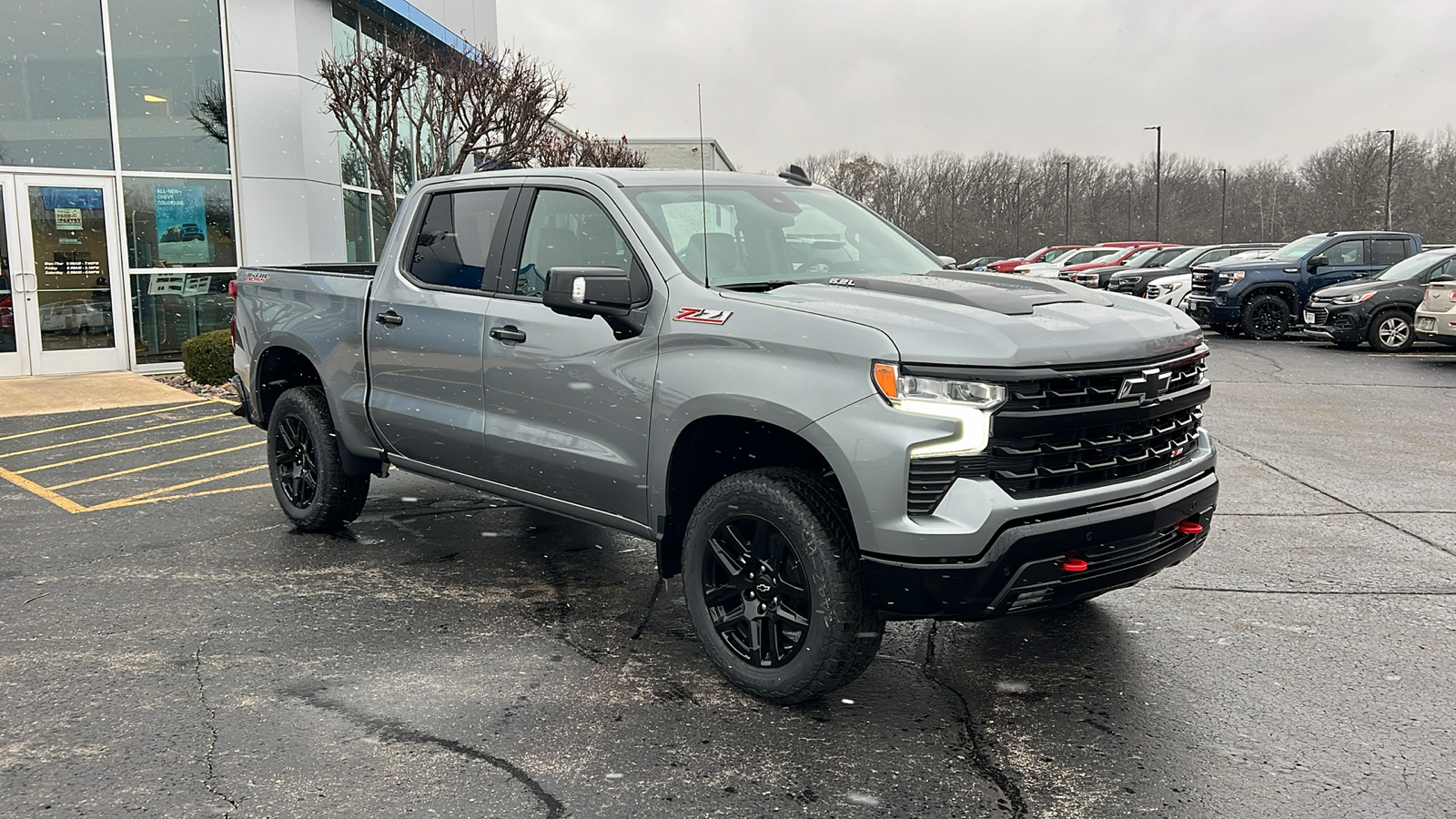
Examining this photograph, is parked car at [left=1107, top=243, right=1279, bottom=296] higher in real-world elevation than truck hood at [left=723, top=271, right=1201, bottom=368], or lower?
higher

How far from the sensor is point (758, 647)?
3.85m

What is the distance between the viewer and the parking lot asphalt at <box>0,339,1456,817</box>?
3221mm

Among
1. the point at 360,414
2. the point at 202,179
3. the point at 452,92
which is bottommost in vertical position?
the point at 360,414

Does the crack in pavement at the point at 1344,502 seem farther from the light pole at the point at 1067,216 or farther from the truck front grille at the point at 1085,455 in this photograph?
the light pole at the point at 1067,216

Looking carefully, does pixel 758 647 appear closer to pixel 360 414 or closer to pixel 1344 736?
pixel 1344 736

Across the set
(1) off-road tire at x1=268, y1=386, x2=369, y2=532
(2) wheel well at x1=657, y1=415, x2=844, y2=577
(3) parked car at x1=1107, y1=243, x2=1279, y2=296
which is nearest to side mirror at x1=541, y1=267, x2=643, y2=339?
(2) wheel well at x1=657, y1=415, x2=844, y2=577

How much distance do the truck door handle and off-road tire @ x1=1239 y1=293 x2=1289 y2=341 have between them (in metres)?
17.7

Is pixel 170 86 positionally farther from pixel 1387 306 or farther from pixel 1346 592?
pixel 1387 306

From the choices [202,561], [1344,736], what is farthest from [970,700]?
[202,561]

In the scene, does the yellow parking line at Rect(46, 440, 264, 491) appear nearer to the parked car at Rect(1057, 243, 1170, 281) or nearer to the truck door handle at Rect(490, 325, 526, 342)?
the truck door handle at Rect(490, 325, 526, 342)

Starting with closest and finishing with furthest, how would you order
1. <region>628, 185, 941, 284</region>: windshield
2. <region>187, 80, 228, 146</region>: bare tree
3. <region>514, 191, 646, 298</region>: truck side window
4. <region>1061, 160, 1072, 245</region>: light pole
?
<region>628, 185, 941, 284</region>: windshield → <region>514, 191, 646, 298</region>: truck side window → <region>187, 80, 228, 146</region>: bare tree → <region>1061, 160, 1072, 245</region>: light pole

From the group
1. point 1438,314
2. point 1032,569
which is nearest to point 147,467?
point 1032,569

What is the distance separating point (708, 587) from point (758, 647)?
0.29 meters

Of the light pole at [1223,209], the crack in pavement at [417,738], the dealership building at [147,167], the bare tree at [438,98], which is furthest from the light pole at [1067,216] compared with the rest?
the crack in pavement at [417,738]
